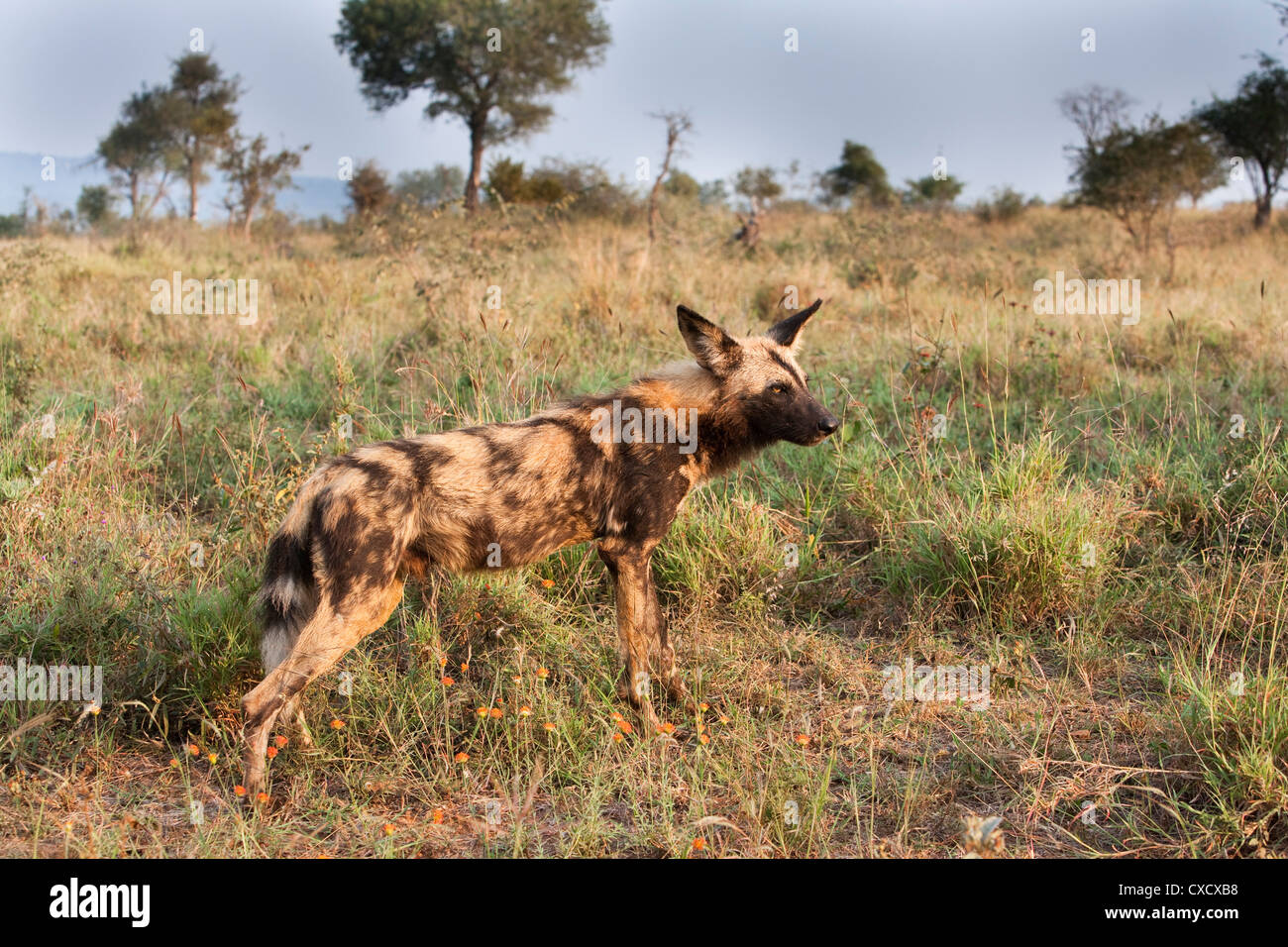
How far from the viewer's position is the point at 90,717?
12.5 feet

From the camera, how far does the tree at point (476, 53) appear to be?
2541 centimetres

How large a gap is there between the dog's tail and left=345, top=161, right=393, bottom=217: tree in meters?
17.5

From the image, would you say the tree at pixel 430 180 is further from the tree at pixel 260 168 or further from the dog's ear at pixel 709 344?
the dog's ear at pixel 709 344

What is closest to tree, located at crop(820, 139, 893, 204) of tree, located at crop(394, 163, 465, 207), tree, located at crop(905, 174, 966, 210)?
tree, located at crop(905, 174, 966, 210)

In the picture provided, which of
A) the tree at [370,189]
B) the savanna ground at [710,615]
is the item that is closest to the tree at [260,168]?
the tree at [370,189]

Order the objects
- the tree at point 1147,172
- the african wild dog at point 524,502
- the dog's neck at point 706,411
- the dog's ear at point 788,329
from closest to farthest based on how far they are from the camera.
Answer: the african wild dog at point 524,502, the dog's neck at point 706,411, the dog's ear at point 788,329, the tree at point 1147,172

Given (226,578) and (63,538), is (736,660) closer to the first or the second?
(226,578)

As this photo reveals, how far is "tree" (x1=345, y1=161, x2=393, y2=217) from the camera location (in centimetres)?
2069

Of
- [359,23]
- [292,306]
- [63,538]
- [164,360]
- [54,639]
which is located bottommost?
[54,639]

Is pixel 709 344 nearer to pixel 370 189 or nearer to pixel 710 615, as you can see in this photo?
pixel 710 615

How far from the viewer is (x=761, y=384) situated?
4285mm

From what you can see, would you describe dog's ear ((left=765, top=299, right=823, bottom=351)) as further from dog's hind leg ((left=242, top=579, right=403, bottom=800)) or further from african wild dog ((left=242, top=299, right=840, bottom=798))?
dog's hind leg ((left=242, top=579, right=403, bottom=800))

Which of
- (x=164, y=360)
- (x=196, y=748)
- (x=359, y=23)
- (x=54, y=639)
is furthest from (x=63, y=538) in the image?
(x=359, y=23)

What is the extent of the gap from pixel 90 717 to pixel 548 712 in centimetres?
176
